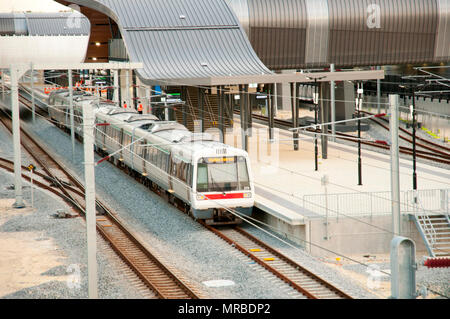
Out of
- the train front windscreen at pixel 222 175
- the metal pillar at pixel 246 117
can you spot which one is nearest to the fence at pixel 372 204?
the train front windscreen at pixel 222 175

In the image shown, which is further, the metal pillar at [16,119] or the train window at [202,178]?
the metal pillar at [16,119]

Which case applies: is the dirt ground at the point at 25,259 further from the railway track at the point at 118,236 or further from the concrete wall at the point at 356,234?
the concrete wall at the point at 356,234

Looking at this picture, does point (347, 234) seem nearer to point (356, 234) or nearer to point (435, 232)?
point (356, 234)

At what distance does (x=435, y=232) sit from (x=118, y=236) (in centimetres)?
1082

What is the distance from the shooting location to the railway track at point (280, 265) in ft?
63.5

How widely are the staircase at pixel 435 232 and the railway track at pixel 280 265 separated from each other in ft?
18.0

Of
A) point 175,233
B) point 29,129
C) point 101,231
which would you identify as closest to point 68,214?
point 101,231

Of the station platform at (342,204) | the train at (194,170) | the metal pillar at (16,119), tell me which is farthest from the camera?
the metal pillar at (16,119)

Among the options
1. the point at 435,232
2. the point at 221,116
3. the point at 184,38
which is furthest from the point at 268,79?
the point at 435,232

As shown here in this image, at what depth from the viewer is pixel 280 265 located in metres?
22.0

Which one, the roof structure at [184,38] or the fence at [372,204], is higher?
the roof structure at [184,38]

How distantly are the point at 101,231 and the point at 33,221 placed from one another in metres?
3.56
